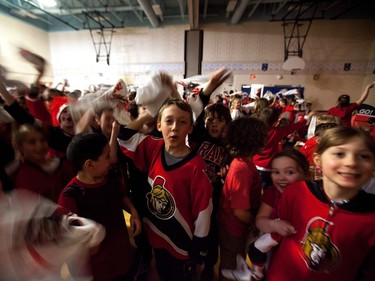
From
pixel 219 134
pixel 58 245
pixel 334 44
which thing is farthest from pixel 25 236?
pixel 334 44

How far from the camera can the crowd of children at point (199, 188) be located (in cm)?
78

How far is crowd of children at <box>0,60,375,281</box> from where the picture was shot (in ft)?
2.57

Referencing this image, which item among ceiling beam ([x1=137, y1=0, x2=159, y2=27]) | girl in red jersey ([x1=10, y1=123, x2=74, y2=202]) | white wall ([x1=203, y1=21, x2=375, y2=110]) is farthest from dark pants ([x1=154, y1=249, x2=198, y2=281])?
white wall ([x1=203, y1=21, x2=375, y2=110])

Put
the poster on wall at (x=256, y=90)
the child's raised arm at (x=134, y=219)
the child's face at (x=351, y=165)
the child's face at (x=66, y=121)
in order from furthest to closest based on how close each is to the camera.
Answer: the poster on wall at (x=256, y=90) < the child's face at (x=66, y=121) < the child's raised arm at (x=134, y=219) < the child's face at (x=351, y=165)

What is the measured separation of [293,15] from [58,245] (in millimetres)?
11273

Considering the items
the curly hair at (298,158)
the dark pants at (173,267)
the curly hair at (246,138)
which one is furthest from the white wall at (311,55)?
the dark pants at (173,267)

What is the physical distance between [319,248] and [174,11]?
1067 cm

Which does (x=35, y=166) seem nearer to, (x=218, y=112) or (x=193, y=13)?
(x=218, y=112)

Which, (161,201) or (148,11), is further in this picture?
(148,11)

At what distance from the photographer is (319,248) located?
0.81 meters

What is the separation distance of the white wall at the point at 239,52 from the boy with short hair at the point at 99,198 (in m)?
8.22

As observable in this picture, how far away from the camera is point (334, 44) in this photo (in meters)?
8.87

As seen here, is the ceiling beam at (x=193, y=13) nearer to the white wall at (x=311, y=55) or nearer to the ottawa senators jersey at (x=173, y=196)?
the white wall at (x=311, y=55)

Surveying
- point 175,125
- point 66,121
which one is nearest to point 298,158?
point 175,125
